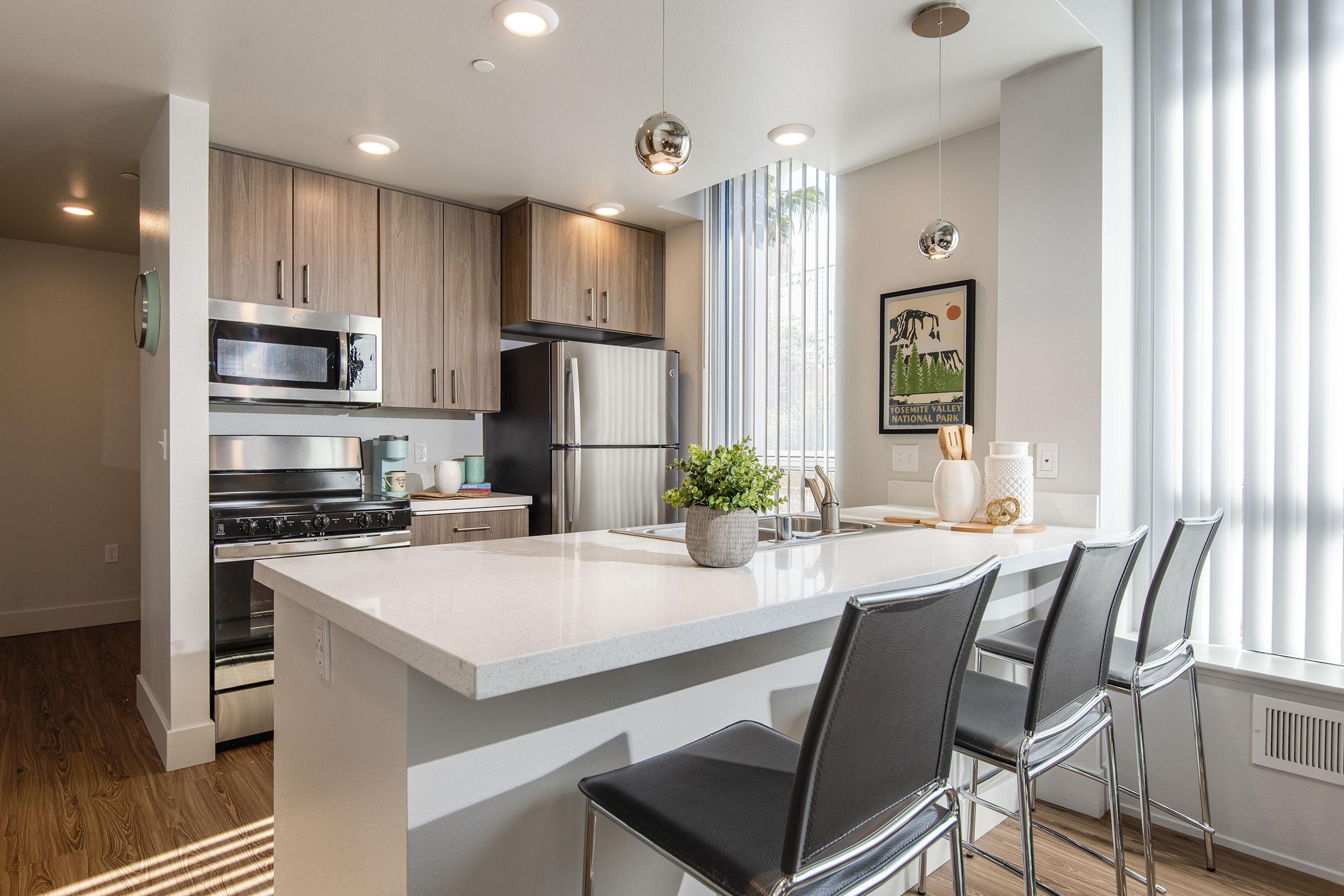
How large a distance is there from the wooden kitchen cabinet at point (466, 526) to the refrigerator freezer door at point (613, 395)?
0.43m

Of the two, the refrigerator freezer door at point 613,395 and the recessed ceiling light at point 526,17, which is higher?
the recessed ceiling light at point 526,17

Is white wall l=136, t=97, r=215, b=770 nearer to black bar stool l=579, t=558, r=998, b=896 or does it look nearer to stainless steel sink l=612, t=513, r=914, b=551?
stainless steel sink l=612, t=513, r=914, b=551

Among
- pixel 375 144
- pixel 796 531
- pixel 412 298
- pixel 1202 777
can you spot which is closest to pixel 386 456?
pixel 412 298

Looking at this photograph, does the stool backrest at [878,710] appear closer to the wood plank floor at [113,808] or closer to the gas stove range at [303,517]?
the wood plank floor at [113,808]

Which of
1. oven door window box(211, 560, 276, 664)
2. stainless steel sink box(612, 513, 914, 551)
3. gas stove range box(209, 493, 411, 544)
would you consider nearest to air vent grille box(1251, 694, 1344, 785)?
stainless steel sink box(612, 513, 914, 551)

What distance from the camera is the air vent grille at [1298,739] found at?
6.40 feet

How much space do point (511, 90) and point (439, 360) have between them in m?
1.46

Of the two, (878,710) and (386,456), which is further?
(386,456)

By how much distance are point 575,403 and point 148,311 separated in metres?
1.73

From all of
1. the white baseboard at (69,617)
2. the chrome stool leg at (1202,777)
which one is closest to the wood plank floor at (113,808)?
the white baseboard at (69,617)

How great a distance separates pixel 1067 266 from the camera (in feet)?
7.85

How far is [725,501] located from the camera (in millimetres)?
1501

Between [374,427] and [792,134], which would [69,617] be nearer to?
[374,427]

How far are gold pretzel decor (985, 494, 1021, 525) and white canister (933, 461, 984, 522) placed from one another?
73mm
